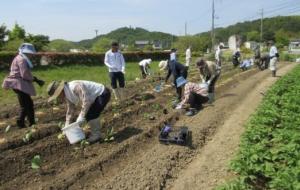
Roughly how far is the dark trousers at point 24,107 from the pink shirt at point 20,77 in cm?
10

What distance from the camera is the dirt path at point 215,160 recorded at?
5.87m

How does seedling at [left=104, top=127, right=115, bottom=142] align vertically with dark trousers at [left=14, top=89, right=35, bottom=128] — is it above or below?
below

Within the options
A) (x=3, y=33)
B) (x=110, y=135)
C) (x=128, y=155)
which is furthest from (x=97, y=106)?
(x=3, y=33)

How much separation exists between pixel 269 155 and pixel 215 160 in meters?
1.05

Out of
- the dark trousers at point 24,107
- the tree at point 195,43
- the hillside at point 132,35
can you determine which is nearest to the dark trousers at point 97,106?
the dark trousers at point 24,107

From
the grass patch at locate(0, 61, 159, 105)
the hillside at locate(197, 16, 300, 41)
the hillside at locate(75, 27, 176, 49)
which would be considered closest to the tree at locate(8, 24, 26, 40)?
the grass patch at locate(0, 61, 159, 105)

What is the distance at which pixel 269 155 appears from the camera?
19.3 ft

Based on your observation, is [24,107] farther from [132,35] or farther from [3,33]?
[132,35]

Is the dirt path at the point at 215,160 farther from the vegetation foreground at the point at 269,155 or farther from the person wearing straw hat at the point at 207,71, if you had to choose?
the person wearing straw hat at the point at 207,71

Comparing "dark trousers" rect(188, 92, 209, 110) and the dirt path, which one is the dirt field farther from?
"dark trousers" rect(188, 92, 209, 110)

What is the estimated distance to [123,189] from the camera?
18.4 ft

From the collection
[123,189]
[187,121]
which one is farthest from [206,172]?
[187,121]

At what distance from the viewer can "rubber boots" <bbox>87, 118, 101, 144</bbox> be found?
7256mm

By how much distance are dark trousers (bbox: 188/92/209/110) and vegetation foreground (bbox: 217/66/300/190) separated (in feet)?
6.77
